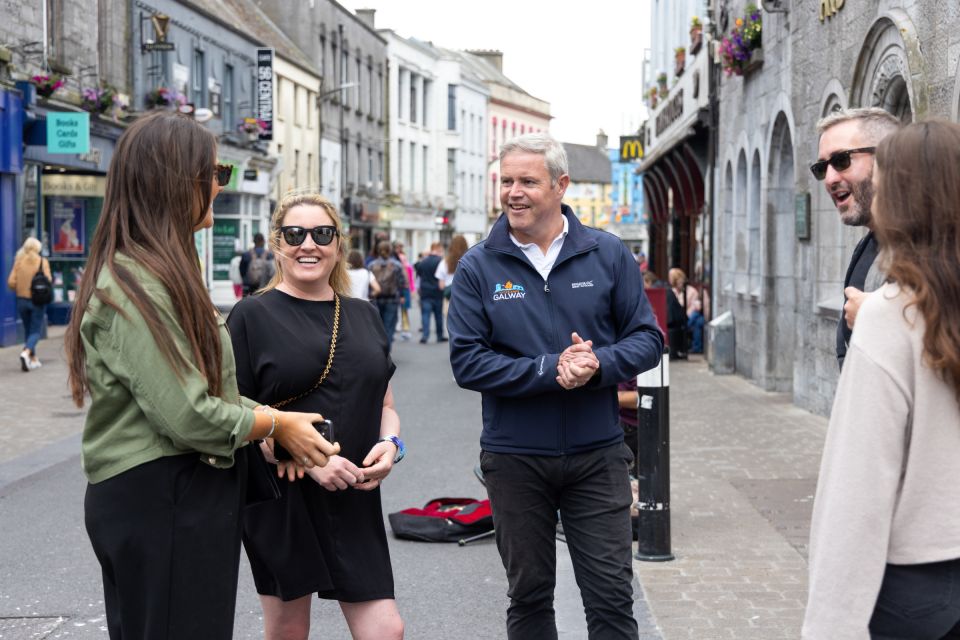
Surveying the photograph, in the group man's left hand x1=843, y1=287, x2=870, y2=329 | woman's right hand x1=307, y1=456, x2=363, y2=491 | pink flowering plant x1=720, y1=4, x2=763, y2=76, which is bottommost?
woman's right hand x1=307, y1=456, x2=363, y2=491

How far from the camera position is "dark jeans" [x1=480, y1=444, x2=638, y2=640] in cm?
422

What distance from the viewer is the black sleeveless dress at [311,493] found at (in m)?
3.99

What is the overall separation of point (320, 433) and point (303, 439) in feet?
1.08

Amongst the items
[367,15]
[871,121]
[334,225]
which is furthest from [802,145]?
[367,15]

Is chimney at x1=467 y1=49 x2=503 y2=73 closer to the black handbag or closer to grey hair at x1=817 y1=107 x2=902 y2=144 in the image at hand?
grey hair at x1=817 y1=107 x2=902 y2=144

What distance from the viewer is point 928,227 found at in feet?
7.76

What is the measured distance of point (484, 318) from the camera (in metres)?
4.31

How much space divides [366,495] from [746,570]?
314 centimetres

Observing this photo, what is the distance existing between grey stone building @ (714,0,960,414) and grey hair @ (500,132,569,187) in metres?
5.02

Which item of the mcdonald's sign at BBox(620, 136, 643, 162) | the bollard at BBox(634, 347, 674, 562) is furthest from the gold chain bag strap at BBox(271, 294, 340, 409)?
the mcdonald's sign at BBox(620, 136, 643, 162)

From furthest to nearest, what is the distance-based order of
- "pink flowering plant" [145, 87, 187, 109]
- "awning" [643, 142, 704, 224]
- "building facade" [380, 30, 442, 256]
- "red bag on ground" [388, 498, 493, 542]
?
"building facade" [380, 30, 442, 256] → "pink flowering plant" [145, 87, 187, 109] → "awning" [643, 142, 704, 224] → "red bag on ground" [388, 498, 493, 542]

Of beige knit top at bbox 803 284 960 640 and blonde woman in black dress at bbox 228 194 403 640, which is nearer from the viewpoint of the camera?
beige knit top at bbox 803 284 960 640

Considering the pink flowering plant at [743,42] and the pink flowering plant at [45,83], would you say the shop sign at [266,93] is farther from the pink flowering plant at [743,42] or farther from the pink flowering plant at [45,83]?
the pink flowering plant at [743,42]

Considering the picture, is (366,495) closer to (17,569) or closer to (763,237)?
(17,569)
